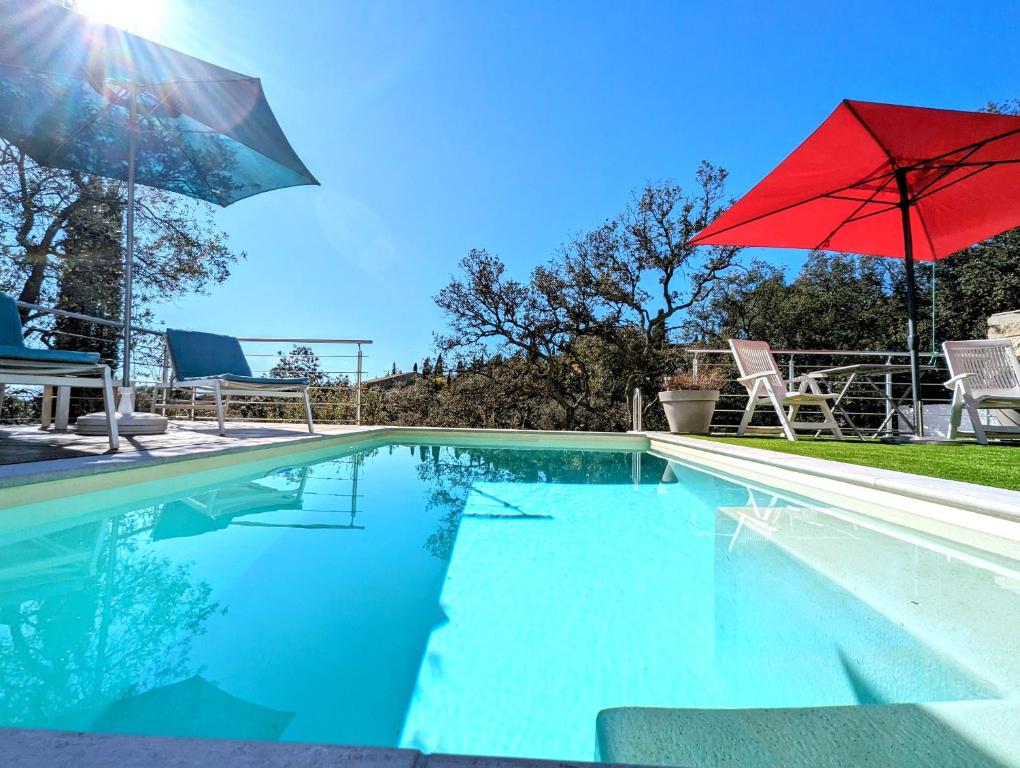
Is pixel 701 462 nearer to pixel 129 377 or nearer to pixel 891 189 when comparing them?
pixel 891 189

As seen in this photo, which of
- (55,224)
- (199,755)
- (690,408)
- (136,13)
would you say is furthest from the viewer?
(55,224)

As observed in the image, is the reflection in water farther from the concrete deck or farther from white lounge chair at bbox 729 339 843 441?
white lounge chair at bbox 729 339 843 441

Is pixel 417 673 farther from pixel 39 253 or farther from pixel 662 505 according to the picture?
pixel 39 253

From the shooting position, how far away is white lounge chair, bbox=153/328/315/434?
3529 mm

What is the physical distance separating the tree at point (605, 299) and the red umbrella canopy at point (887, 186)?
4597mm

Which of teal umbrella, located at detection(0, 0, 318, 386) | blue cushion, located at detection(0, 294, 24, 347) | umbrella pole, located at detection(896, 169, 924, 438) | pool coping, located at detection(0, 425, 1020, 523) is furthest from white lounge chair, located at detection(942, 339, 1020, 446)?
blue cushion, located at detection(0, 294, 24, 347)

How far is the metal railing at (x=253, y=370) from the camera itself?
4.89 meters

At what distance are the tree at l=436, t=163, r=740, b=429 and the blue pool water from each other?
23.5ft

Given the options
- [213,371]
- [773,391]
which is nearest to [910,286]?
[773,391]

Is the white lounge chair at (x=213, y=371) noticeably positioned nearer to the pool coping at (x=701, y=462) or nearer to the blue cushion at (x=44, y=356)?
the pool coping at (x=701, y=462)

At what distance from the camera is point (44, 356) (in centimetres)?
206

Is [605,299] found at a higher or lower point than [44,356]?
higher

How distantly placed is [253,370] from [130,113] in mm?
2111

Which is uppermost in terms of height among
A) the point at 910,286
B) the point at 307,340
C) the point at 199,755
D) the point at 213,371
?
the point at 910,286
